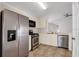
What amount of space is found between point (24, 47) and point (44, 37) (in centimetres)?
357

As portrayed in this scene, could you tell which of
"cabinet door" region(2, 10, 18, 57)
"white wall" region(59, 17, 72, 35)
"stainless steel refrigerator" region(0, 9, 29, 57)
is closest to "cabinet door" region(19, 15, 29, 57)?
"stainless steel refrigerator" region(0, 9, 29, 57)

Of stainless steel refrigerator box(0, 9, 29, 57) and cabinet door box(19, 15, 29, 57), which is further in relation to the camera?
cabinet door box(19, 15, 29, 57)

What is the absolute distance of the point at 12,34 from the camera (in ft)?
9.68

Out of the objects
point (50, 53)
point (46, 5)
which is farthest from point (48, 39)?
point (46, 5)

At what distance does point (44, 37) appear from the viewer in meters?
7.14

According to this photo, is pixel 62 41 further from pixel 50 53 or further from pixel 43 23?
pixel 43 23

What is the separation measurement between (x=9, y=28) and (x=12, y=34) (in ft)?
0.83

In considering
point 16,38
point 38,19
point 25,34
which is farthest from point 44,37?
point 16,38

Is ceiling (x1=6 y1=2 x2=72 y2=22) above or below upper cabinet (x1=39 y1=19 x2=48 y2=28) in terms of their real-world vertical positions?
above

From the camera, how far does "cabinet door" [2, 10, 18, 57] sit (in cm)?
260

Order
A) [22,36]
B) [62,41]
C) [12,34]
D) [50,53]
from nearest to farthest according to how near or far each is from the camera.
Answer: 1. [12,34]
2. [22,36]
3. [50,53]
4. [62,41]

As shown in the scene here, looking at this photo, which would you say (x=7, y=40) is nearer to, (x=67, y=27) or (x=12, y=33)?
(x=12, y=33)

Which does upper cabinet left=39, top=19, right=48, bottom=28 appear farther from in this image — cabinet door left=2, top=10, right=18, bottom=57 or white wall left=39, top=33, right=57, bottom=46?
cabinet door left=2, top=10, right=18, bottom=57

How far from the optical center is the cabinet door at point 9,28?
8.54 feet
